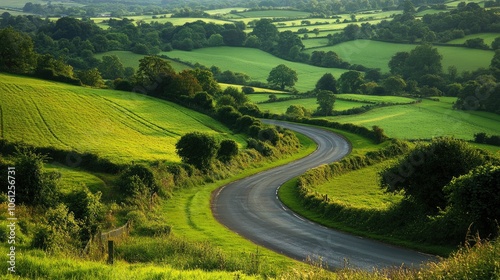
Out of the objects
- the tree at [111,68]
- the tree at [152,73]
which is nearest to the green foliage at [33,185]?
the tree at [152,73]

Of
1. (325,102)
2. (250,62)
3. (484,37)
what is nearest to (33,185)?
(325,102)

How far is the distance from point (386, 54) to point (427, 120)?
85.5 meters

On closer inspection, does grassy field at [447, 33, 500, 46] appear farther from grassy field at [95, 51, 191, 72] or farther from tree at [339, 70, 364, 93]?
grassy field at [95, 51, 191, 72]

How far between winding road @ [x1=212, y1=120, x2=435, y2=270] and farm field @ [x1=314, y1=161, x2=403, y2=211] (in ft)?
16.9

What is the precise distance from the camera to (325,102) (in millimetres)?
114375

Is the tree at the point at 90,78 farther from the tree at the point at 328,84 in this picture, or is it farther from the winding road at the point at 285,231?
the tree at the point at 328,84

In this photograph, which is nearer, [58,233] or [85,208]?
[58,233]

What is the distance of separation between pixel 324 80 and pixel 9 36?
273 feet

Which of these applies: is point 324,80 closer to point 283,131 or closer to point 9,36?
point 283,131

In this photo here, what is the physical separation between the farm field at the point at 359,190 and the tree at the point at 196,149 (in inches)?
468

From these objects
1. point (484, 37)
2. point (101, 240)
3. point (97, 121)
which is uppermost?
point (484, 37)

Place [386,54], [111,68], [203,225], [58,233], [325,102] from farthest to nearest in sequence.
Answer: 1. [386,54]
2. [111,68]
3. [325,102]
4. [203,225]
5. [58,233]

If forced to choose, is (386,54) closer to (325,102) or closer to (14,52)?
(325,102)

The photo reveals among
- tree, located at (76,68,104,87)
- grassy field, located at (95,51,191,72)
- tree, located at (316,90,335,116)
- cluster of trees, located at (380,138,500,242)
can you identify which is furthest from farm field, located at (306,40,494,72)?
cluster of trees, located at (380,138,500,242)
